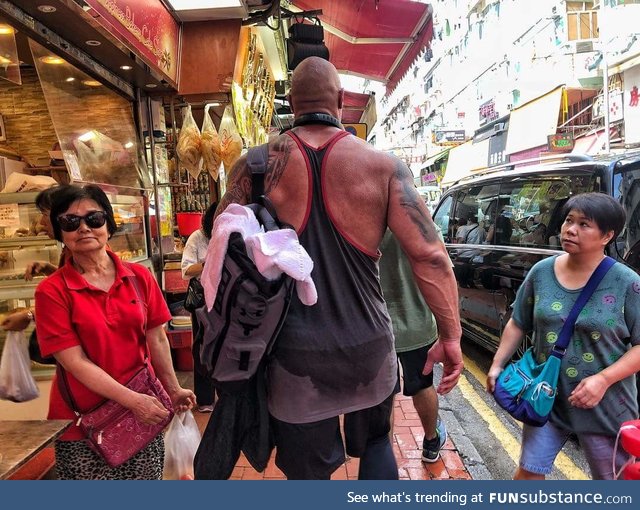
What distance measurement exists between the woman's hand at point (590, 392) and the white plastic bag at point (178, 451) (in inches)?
70.5

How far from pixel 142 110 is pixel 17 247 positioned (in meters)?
2.13

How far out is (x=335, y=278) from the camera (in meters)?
1.81

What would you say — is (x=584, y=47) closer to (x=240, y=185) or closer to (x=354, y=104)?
(x=354, y=104)

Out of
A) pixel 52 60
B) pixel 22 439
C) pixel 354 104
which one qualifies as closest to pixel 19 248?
pixel 52 60

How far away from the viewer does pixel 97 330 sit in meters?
2.07

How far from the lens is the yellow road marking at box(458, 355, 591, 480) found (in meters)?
3.43

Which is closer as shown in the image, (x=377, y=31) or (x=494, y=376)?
(x=494, y=376)

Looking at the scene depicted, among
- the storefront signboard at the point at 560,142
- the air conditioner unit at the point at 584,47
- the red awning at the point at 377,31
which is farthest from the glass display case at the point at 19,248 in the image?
the air conditioner unit at the point at 584,47

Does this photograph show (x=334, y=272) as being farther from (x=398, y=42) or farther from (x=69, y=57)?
(x=398, y=42)

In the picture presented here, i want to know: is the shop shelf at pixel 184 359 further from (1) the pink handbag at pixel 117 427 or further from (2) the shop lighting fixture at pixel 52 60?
(1) the pink handbag at pixel 117 427

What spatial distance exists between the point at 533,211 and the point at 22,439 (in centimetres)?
435

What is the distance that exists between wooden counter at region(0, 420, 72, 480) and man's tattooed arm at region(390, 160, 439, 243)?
154 cm

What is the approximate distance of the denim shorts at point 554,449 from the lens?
7.23 feet

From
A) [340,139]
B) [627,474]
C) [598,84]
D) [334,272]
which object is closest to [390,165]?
[340,139]
